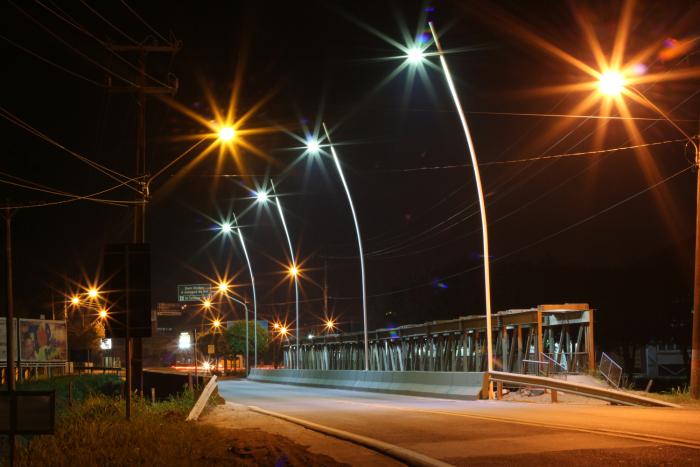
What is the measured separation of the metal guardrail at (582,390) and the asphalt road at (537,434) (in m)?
3.01

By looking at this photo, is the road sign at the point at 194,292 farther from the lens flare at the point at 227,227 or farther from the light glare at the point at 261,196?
the light glare at the point at 261,196

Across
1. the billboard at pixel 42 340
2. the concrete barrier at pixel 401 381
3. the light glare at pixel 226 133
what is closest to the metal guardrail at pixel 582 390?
the concrete barrier at pixel 401 381

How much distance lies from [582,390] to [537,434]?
11487 millimetres

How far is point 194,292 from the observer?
8012cm

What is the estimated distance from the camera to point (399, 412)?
70.3ft

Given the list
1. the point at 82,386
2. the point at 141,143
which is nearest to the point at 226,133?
the point at 141,143

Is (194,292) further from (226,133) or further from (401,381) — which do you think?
(226,133)

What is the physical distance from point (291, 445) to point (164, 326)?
478 ft

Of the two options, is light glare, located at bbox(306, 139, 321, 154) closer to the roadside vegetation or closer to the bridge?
the bridge

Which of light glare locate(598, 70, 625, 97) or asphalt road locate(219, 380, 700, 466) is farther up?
light glare locate(598, 70, 625, 97)

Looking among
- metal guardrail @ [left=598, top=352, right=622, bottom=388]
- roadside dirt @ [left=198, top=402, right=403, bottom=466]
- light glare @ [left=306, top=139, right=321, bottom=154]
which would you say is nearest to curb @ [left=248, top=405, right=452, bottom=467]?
roadside dirt @ [left=198, top=402, right=403, bottom=466]

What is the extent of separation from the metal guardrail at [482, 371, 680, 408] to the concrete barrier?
1.20 m

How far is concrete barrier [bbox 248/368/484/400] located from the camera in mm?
30062

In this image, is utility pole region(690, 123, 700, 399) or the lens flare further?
the lens flare
